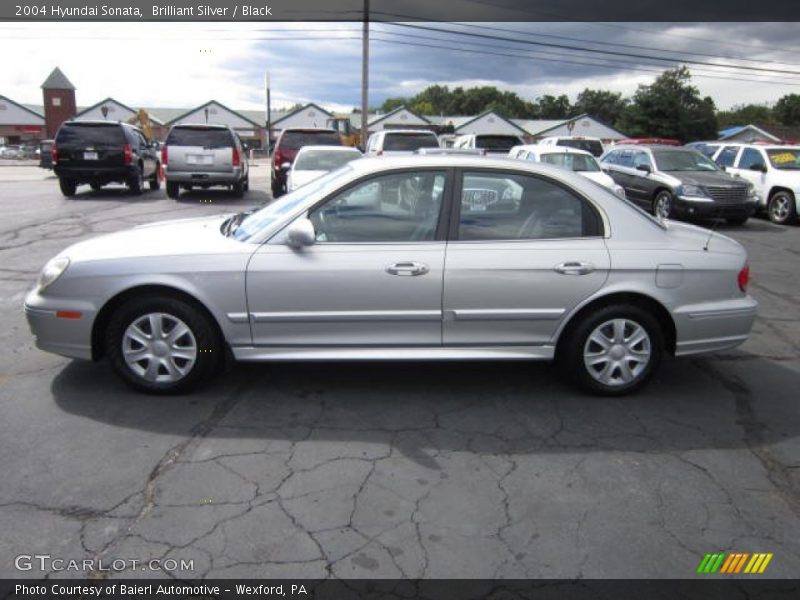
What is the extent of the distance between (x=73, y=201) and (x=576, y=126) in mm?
79271

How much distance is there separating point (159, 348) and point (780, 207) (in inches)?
565

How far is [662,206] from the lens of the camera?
44.0 feet

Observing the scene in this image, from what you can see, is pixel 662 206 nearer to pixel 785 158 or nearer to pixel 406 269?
pixel 785 158

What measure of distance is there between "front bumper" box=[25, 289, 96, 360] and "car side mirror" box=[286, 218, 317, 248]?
4.39 ft

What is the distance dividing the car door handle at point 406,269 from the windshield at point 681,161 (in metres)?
11.6

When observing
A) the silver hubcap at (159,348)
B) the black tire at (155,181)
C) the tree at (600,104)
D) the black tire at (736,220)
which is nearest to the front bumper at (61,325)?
the silver hubcap at (159,348)

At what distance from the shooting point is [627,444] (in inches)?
144

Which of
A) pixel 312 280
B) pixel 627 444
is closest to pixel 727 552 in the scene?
pixel 627 444

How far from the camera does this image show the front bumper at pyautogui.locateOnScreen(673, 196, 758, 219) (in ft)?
41.3

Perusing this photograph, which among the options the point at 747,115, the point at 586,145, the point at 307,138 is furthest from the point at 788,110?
the point at 307,138

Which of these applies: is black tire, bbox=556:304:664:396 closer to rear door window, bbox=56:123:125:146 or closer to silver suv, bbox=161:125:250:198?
silver suv, bbox=161:125:250:198

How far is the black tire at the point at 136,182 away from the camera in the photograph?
16.1 meters

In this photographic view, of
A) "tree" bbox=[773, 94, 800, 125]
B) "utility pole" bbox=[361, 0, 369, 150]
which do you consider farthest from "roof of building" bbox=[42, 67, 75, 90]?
"tree" bbox=[773, 94, 800, 125]

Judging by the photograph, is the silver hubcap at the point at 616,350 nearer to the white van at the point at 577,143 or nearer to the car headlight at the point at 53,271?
the car headlight at the point at 53,271
